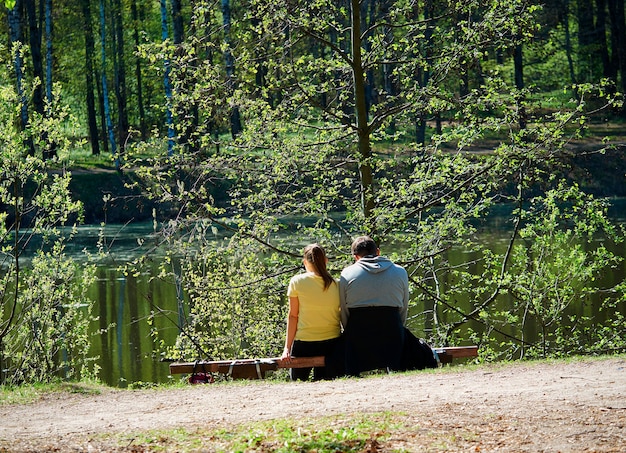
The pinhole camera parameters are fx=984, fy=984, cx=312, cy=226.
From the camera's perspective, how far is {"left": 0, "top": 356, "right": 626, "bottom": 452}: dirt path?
5773mm

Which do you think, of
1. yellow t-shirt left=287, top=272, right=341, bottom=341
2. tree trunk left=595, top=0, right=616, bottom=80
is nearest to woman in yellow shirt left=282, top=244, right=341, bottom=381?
yellow t-shirt left=287, top=272, right=341, bottom=341

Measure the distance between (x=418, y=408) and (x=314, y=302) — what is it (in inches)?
87.0

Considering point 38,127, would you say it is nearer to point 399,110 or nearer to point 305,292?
point 399,110

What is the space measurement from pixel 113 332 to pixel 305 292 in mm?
10013

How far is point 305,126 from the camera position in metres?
11.5

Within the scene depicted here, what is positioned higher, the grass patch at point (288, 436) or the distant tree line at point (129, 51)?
the distant tree line at point (129, 51)

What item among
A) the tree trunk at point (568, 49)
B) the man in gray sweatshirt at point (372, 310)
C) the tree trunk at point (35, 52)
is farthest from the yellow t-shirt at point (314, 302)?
the tree trunk at point (568, 49)

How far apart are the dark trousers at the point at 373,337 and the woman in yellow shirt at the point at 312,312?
238mm

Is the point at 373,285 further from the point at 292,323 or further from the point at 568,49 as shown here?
the point at 568,49

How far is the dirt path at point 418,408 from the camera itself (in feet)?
18.9

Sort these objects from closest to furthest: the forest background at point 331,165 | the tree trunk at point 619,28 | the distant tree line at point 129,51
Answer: the forest background at point 331,165 < the distant tree line at point 129,51 < the tree trunk at point 619,28

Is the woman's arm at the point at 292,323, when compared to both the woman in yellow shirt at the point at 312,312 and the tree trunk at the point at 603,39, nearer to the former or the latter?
the woman in yellow shirt at the point at 312,312

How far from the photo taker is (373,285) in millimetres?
8359

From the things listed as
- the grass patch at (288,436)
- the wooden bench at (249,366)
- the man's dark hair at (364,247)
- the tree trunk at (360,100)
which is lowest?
the wooden bench at (249,366)
